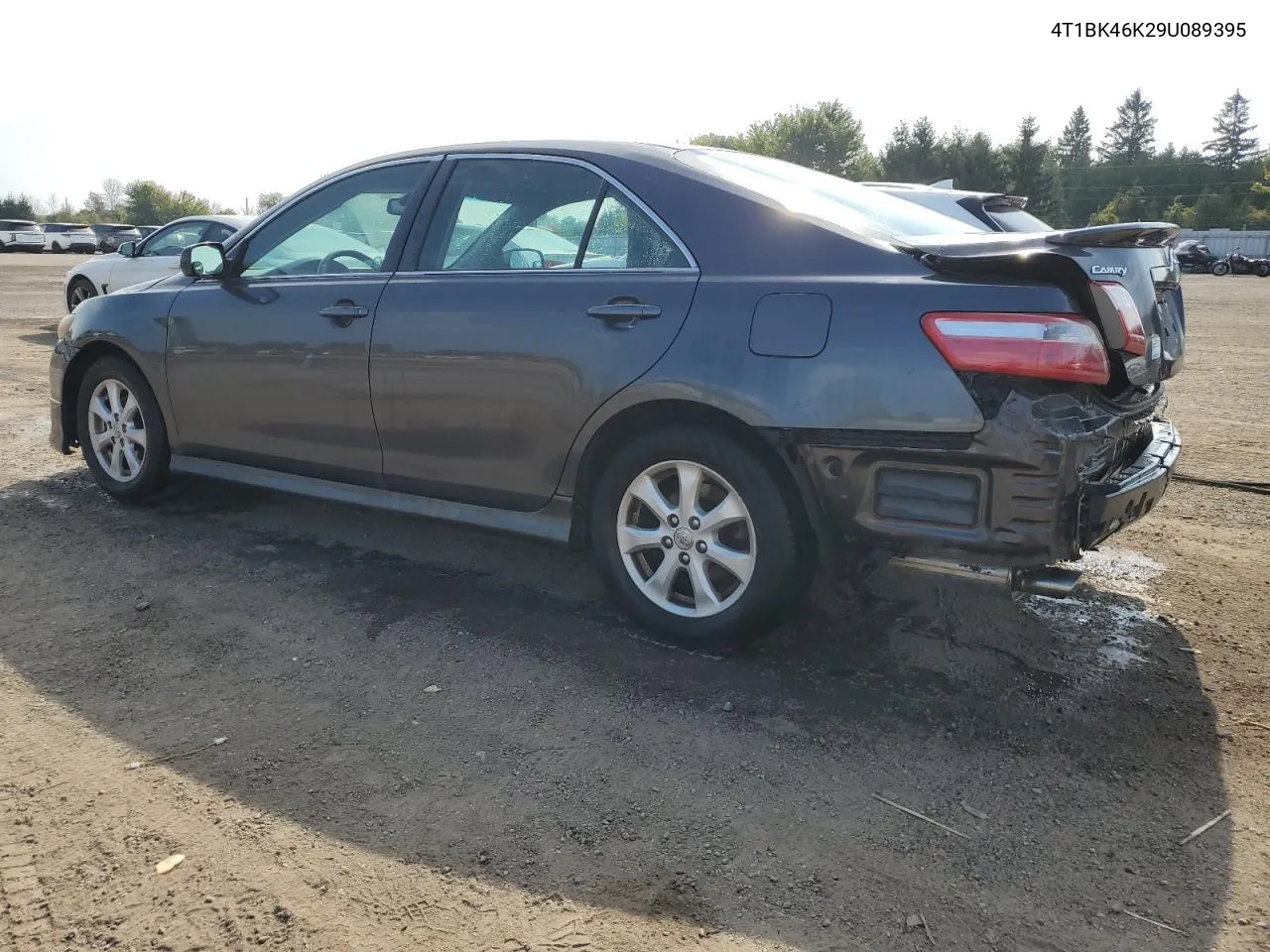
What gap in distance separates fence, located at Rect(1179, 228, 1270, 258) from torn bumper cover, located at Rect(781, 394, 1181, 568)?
61.7 metres

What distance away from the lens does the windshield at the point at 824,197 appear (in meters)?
3.42

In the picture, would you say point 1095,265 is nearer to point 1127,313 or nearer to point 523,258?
point 1127,313

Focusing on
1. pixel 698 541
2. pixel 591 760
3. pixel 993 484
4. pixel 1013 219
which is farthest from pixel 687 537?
pixel 1013 219

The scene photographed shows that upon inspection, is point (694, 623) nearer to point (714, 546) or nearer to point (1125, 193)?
point (714, 546)

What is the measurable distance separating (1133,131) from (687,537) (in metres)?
134

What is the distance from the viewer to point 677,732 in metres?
3.01

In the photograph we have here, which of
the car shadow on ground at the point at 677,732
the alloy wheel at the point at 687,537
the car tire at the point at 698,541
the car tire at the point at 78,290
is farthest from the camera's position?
the car tire at the point at 78,290

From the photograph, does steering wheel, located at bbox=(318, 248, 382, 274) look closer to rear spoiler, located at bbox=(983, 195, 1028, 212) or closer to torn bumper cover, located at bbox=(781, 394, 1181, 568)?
torn bumper cover, located at bbox=(781, 394, 1181, 568)

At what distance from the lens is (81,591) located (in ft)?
13.4

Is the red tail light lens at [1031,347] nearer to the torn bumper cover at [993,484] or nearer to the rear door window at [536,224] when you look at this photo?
the torn bumper cover at [993,484]

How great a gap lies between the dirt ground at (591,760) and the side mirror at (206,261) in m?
1.26

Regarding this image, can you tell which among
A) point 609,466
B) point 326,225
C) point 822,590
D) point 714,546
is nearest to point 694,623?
point 714,546

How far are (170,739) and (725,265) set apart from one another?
221 centimetres

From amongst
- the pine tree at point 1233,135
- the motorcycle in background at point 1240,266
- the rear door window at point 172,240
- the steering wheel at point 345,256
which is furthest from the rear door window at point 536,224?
the pine tree at point 1233,135
